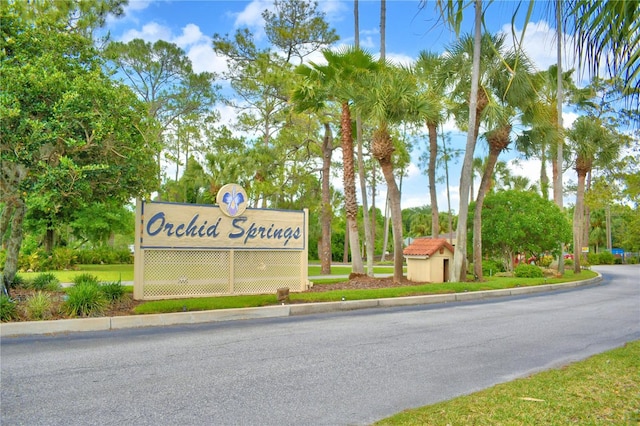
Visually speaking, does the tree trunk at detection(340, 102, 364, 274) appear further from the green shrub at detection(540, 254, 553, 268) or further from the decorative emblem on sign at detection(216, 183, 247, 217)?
the green shrub at detection(540, 254, 553, 268)

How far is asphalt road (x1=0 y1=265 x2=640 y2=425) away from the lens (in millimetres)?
4723

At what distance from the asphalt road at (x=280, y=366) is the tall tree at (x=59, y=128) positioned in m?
3.77

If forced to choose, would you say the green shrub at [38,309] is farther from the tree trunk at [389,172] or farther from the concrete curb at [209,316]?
the tree trunk at [389,172]

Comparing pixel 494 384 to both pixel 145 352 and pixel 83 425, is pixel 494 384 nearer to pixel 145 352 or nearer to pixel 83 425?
pixel 83 425

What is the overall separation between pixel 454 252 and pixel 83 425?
56.2 feet

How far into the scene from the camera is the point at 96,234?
113 feet

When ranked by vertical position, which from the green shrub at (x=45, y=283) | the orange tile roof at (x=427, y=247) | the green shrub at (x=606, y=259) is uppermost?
the orange tile roof at (x=427, y=247)

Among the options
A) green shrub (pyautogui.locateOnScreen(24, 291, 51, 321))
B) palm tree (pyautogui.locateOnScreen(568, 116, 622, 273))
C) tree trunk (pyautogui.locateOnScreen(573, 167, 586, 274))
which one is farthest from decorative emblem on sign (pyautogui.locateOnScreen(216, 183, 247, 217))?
palm tree (pyautogui.locateOnScreen(568, 116, 622, 273))

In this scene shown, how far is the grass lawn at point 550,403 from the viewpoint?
4.11 m

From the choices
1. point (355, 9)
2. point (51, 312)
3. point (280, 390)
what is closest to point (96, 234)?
point (355, 9)

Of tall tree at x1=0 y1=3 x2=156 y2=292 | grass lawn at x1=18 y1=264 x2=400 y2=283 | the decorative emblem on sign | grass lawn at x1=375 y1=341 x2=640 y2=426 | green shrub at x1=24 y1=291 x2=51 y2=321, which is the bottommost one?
grass lawn at x1=375 y1=341 x2=640 y2=426

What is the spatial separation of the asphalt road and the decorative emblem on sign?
14.5 ft

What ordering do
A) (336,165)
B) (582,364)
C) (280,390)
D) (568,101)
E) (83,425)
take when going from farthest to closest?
(336,165), (568,101), (582,364), (280,390), (83,425)

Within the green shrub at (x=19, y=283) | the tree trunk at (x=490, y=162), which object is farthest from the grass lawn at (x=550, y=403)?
the tree trunk at (x=490, y=162)
